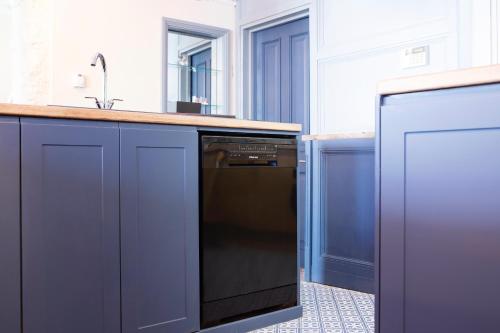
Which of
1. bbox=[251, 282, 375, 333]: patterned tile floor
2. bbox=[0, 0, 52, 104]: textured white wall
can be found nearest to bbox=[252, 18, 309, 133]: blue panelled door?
bbox=[251, 282, 375, 333]: patterned tile floor

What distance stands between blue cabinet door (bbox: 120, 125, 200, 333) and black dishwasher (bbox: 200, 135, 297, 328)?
68 mm

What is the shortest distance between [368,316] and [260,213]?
0.81 metres

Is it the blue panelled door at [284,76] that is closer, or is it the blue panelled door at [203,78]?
the blue panelled door at [284,76]

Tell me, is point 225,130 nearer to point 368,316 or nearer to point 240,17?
point 368,316

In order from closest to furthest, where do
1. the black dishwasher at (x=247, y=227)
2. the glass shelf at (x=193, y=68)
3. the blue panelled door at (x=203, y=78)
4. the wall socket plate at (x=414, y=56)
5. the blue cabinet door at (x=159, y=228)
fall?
the blue cabinet door at (x=159, y=228) < the black dishwasher at (x=247, y=227) < the wall socket plate at (x=414, y=56) < the glass shelf at (x=193, y=68) < the blue panelled door at (x=203, y=78)

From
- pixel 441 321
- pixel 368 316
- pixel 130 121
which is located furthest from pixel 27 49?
pixel 441 321

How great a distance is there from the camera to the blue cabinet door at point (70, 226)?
145 cm

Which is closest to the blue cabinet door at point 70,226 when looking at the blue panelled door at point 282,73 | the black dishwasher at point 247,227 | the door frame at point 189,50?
the black dishwasher at point 247,227

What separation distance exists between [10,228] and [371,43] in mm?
2350

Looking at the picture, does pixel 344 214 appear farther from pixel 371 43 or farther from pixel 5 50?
pixel 5 50

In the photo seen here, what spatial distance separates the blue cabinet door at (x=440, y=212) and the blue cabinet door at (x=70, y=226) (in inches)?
36.6

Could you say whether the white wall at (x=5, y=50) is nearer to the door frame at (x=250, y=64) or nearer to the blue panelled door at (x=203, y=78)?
the blue panelled door at (x=203, y=78)

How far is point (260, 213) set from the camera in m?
2.05

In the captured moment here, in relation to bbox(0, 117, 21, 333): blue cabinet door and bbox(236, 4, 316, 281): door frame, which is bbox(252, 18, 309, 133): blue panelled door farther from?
bbox(0, 117, 21, 333): blue cabinet door
